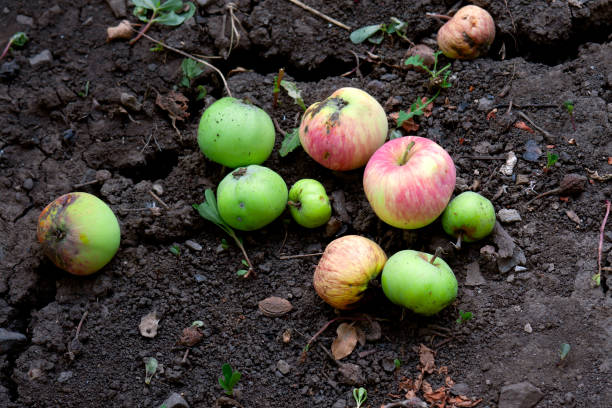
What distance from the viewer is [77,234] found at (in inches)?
120

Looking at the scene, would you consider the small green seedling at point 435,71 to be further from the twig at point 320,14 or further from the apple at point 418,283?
the apple at point 418,283

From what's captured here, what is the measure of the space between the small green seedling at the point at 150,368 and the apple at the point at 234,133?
3.64ft

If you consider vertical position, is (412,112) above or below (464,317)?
above

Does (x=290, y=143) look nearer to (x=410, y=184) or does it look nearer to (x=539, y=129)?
(x=410, y=184)

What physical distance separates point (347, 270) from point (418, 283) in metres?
0.34

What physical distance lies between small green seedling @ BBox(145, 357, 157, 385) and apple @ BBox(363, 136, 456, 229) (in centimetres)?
131

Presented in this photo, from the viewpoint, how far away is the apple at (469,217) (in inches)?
116

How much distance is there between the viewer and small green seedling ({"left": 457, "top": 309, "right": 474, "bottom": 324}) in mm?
2844

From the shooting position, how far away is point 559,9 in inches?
144

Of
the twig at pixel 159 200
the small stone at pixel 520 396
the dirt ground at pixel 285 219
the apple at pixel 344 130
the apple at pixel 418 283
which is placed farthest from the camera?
the twig at pixel 159 200

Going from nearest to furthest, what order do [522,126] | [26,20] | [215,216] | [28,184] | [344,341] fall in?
[344,341]
[215,216]
[522,126]
[28,184]
[26,20]

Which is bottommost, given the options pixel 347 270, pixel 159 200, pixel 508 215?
pixel 159 200

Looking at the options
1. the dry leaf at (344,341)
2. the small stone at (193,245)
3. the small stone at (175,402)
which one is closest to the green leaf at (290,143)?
the small stone at (193,245)

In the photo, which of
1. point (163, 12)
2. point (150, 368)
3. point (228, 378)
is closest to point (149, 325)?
point (150, 368)
